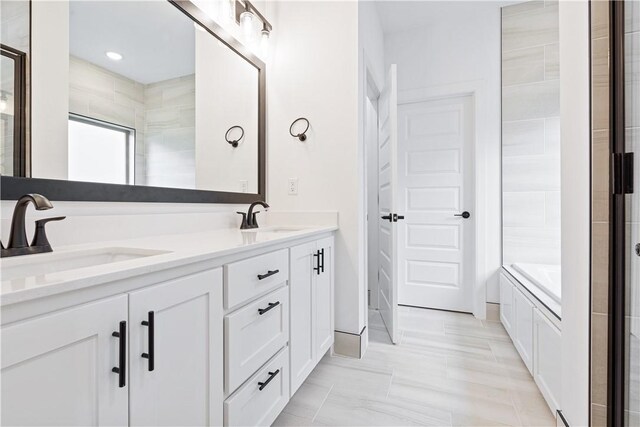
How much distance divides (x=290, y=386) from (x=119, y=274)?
1.04m

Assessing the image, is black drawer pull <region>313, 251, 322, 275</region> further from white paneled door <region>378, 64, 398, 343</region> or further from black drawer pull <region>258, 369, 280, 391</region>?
white paneled door <region>378, 64, 398, 343</region>

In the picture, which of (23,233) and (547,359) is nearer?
(23,233)

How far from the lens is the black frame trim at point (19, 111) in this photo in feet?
3.12

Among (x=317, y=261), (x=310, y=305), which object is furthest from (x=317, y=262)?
(x=310, y=305)

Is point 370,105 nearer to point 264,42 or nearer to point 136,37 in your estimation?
point 264,42

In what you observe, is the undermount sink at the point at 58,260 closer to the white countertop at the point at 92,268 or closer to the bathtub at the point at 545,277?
the white countertop at the point at 92,268

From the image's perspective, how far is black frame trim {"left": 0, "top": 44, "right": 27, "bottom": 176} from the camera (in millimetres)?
952

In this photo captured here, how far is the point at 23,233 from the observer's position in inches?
35.4

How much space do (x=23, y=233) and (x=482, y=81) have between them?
10.6 ft

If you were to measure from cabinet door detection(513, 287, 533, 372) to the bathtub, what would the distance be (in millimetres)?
121

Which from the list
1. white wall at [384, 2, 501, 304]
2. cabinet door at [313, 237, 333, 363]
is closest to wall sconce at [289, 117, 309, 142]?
cabinet door at [313, 237, 333, 363]

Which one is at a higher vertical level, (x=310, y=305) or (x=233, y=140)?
(x=233, y=140)

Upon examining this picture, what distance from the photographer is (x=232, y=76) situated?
6.40 ft

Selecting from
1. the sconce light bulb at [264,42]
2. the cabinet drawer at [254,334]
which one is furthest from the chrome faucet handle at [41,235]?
the sconce light bulb at [264,42]
